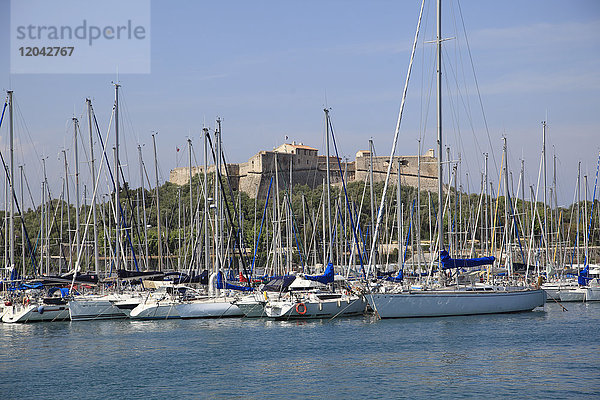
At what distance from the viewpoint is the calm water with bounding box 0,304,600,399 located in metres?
19.8

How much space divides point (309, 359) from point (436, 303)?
8.17 m

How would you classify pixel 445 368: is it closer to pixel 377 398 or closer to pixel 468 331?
pixel 377 398

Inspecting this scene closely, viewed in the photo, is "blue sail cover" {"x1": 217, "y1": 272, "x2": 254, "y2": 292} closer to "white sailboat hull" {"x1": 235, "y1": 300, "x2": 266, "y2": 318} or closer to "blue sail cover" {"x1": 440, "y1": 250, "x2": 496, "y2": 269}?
"white sailboat hull" {"x1": 235, "y1": 300, "x2": 266, "y2": 318}

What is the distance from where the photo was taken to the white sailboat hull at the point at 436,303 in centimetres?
2986

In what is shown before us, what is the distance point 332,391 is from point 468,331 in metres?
10.3

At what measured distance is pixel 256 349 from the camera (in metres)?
25.9

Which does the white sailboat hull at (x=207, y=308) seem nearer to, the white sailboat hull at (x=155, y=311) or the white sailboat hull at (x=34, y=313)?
the white sailboat hull at (x=155, y=311)

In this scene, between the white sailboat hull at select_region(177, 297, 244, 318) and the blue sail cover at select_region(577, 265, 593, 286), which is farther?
the blue sail cover at select_region(577, 265, 593, 286)

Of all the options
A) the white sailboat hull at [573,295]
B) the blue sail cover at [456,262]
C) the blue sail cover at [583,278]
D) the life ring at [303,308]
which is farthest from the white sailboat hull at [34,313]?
the blue sail cover at [583,278]

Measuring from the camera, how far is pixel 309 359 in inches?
936

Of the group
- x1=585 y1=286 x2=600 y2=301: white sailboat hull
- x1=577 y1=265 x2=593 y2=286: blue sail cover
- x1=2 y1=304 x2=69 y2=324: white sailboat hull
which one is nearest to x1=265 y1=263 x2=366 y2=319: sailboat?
x1=2 y1=304 x2=69 y2=324: white sailboat hull

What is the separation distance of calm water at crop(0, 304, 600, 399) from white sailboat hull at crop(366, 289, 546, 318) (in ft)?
1.48

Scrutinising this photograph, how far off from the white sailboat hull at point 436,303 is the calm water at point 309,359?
1.48ft

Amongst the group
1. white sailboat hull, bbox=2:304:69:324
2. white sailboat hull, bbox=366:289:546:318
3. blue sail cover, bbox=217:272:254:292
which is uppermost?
blue sail cover, bbox=217:272:254:292
